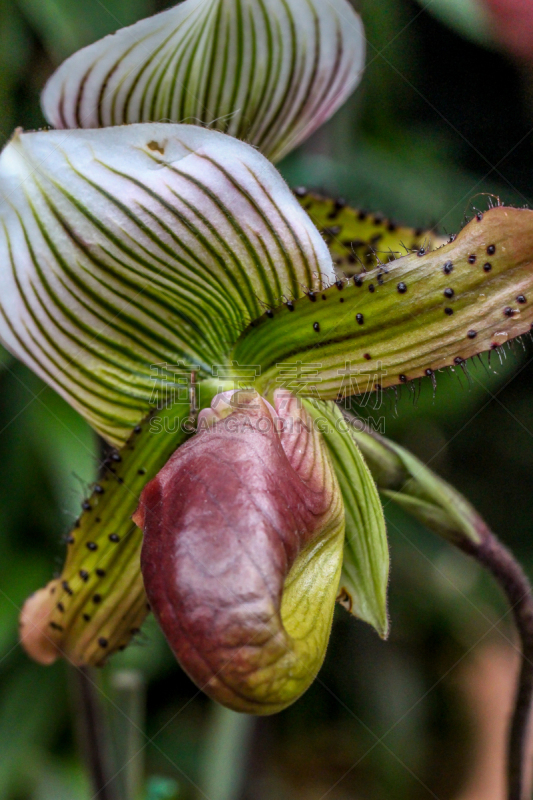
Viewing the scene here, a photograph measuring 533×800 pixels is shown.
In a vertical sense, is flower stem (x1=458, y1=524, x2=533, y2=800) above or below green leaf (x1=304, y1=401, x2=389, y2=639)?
below

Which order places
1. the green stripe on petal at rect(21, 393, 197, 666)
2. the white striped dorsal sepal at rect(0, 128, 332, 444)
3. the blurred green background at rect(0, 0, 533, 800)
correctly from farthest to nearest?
the blurred green background at rect(0, 0, 533, 800) → the green stripe on petal at rect(21, 393, 197, 666) → the white striped dorsal sepal at rect(0, 128, 332, 444)

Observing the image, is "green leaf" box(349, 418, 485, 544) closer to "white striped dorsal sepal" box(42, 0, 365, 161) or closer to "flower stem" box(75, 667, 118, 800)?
"white striped dorsal sepal" box(42, 0, 365, 161)

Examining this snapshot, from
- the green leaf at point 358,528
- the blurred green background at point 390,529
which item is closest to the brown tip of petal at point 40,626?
the green leaf at point 358,528

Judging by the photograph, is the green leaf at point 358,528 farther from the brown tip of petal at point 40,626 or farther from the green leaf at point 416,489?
the brown tip of petal at point 40,626

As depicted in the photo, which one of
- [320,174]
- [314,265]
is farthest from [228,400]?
[320,174]

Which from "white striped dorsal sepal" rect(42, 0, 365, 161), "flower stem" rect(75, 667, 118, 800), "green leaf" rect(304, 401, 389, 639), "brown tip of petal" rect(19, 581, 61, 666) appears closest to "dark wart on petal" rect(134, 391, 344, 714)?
"green leaf" rect(304, 401, 389, 639)

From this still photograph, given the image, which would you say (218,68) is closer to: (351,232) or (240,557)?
(351,232)
